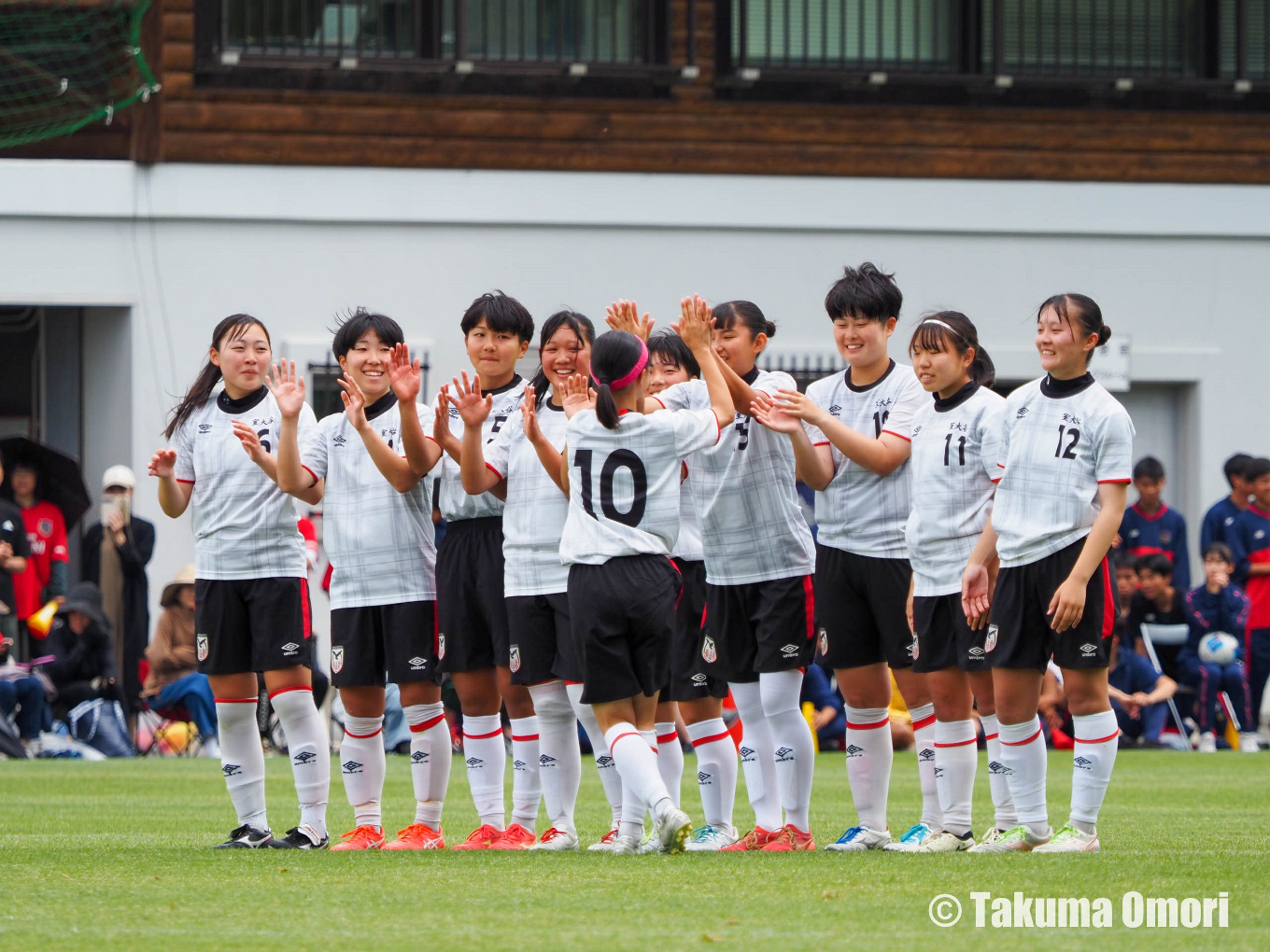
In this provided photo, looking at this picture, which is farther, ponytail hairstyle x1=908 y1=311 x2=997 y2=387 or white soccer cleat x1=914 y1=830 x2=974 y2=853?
ponytail hairstyle x1=908 y1=311 x2=997 y2=387

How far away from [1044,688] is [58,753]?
7625mm

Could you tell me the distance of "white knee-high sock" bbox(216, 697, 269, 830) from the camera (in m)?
7.80

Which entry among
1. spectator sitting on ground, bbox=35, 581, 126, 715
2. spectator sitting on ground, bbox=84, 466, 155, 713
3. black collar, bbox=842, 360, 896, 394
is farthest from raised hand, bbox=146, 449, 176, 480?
spectator sitting on ground, bbox=84, 466, 155, 713

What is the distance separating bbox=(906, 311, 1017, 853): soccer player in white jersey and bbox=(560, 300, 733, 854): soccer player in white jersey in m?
0.88

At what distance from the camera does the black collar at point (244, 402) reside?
7957mm

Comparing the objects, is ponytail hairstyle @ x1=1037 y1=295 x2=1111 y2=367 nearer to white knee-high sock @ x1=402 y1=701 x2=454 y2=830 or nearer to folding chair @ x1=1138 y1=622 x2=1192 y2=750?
white knee-high sock @ x1=402 y1=701 x2=454 y2=830

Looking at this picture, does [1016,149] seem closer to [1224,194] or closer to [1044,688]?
[1224,194]

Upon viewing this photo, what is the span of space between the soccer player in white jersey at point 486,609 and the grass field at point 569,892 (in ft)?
2.04

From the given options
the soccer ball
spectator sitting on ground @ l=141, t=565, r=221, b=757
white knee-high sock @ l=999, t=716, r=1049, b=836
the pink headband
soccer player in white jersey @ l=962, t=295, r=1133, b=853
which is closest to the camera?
soccer player in white jersey @ l=962, t=295, r=1133, b=853

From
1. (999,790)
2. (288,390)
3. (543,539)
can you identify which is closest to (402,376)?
(288,390)

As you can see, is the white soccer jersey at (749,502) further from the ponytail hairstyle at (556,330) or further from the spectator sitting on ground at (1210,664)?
the spectator sitting on ground at (1210,664)

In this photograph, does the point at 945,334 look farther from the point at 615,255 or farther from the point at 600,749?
the point at 615,255

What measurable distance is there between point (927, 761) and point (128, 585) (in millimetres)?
9883

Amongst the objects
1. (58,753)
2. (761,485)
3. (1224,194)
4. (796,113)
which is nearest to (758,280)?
(796,113)
